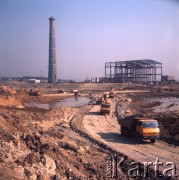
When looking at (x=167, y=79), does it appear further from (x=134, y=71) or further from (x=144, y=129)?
(x=144, y=129)

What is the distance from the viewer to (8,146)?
11641 mm

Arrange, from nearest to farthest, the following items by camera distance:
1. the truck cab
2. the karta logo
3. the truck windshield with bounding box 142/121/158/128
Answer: the karta logo → the truck cab → the truck windshield with bounding box 142/121/158/128

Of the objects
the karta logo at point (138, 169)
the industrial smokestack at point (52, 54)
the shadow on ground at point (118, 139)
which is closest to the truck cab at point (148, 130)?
the shadow on ground at point (118, 139)

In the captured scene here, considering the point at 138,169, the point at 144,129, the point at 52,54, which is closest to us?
the point at 138,169

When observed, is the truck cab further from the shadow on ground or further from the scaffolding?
the scaffolding

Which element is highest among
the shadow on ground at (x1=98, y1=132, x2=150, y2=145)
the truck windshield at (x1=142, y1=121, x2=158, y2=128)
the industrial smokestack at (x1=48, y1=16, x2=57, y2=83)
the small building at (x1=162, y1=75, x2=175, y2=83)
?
the industrial smokestack at (x1=48, y1=16, x2=57, y2=83)

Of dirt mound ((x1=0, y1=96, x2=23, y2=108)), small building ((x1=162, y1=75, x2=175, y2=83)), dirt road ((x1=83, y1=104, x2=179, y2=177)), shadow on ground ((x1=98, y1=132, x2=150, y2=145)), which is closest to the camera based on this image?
dirt road ((x1=83, y1=104, x2=179, y2=177))

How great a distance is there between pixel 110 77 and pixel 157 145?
87810mm

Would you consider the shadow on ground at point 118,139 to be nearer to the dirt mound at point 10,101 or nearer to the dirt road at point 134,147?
the dirt road at point 134,147

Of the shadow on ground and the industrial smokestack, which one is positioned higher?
the industrial smokestack

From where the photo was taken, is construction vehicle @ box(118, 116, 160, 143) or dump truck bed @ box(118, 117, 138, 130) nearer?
construction vehicle @ box(118, 116, 160, 143)

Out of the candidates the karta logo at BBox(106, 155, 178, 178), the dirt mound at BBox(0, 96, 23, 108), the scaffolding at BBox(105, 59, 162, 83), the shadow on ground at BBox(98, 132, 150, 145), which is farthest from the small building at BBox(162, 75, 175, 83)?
the karta logo at BBox(106, 155, 178, 178)

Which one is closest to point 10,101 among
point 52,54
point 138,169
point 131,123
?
point 131,123

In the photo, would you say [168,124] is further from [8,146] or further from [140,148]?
[8,146]
